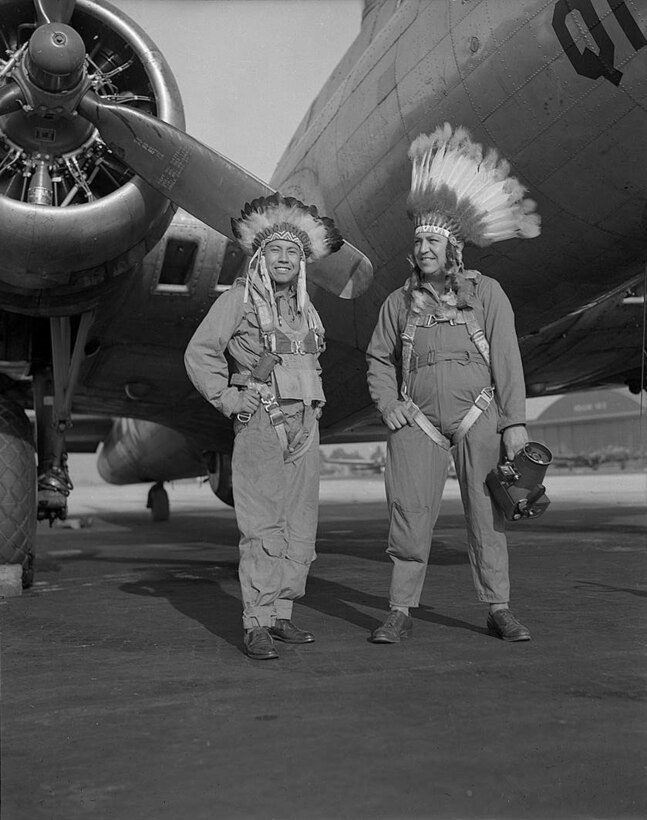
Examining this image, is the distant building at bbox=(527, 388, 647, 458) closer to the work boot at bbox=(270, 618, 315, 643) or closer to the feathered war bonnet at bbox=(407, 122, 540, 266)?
the feathered war bonnet at bbox=(407, 122, 540, 266)

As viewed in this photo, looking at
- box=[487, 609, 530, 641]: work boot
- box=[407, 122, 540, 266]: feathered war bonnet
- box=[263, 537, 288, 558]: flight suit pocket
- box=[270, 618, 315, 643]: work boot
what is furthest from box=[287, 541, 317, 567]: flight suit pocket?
box=[407, 122, 540, 266]: feathered war bonnet

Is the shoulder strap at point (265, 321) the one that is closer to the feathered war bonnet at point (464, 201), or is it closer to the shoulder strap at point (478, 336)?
the feathered war bonnet at point (464, 201)

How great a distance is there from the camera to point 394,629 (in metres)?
4.04

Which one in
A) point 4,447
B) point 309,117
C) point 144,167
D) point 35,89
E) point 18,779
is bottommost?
point 18,779

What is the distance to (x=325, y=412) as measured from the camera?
930 cm

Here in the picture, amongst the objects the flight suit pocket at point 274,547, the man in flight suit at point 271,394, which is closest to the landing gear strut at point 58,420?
the man in flight suit at point 271,394

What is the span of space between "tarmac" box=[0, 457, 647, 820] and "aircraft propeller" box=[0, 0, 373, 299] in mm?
2228

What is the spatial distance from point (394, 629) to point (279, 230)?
2039 mm

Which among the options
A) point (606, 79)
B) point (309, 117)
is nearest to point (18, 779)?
point (606, 79)

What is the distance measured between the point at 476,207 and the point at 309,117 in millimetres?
5110

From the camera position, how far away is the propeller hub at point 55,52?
5.65 meters

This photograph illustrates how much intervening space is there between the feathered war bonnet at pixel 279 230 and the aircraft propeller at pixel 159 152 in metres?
1.33

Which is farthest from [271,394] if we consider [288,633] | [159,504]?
[159,504]

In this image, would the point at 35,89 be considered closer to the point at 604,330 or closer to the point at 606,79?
the point at 606,79
